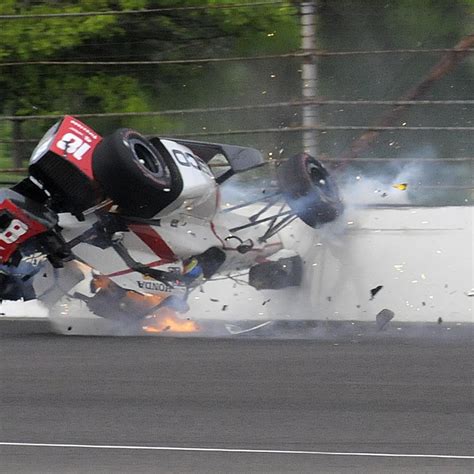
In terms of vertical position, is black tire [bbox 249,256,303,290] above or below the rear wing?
below

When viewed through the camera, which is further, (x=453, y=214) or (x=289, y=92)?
(x=289, y=92)

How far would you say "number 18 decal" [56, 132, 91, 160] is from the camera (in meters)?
7.85

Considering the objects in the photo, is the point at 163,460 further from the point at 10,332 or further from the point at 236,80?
the point at 236,80

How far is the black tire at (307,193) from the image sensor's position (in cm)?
848

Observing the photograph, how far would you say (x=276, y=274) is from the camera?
8641 millimetres

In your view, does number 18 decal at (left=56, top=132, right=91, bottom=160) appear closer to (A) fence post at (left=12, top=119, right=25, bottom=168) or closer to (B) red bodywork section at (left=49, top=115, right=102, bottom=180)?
(B) red bodywork section at (left=49, top=115, right=102, bottom=180)

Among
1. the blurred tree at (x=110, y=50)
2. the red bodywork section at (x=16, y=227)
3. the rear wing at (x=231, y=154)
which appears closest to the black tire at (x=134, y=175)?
the red bodywork section at (x=16, y=227)

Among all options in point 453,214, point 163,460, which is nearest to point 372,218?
point 453,214

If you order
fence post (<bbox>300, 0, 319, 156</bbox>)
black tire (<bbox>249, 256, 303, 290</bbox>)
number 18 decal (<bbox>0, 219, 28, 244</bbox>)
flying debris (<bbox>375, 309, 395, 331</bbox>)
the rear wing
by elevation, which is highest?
fence post (<bbox>300, 0, 319, 156</bbox>)

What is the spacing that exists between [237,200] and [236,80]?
205cm

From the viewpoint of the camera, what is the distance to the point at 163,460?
5.04 meters

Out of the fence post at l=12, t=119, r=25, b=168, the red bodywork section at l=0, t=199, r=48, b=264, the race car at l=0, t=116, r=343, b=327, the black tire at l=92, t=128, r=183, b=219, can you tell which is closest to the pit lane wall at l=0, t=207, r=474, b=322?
the race car at l=0, t=116, r=343, b=327

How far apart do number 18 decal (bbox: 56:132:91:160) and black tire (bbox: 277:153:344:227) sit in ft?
4.73

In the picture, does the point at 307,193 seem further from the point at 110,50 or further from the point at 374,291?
the point at 110,50
